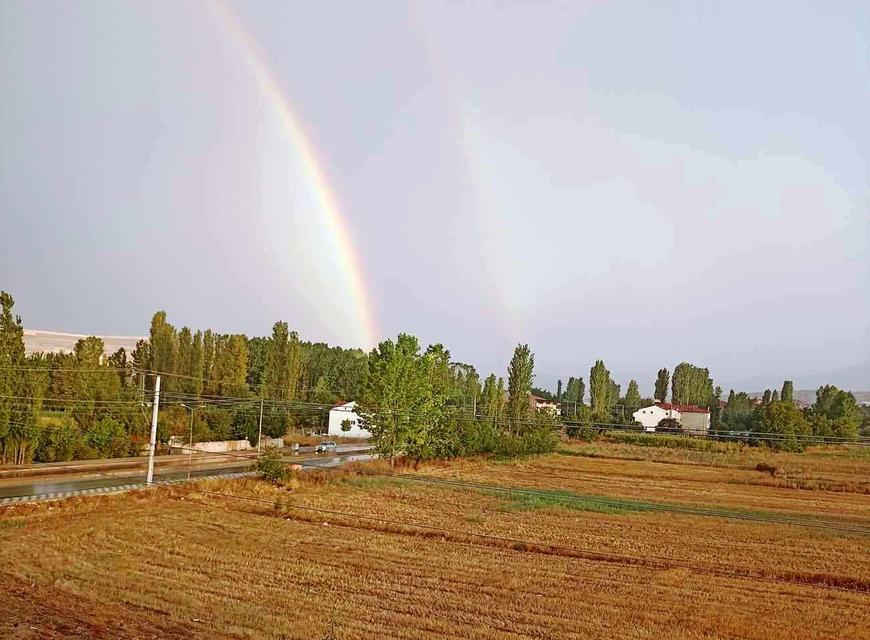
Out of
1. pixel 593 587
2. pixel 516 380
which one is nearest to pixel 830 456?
pixel 516 380

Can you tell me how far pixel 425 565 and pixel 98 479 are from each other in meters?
27.2

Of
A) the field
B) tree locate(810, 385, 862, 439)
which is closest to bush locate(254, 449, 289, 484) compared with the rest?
the field

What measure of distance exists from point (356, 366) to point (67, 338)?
12323 centimetres

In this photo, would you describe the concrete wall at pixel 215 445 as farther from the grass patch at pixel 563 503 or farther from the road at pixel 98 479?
A: the grass patch at pixel 563 503

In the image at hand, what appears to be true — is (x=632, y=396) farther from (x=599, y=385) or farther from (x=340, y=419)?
(x=340, y=419)

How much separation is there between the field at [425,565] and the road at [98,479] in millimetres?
3398

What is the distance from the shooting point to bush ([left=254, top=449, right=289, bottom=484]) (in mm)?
38062

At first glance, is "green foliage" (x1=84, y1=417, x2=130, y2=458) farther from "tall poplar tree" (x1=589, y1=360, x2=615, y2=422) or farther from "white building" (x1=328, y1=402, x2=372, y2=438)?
"tall poplar tree" (x1=589, y1=360, x2=615, y2=422)

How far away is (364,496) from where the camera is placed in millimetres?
35062

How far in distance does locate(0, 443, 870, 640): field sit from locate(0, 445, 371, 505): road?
3.40 meters

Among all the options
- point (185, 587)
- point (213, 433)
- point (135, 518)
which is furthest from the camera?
point (213, 433)

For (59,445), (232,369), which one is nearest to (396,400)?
(59,445)

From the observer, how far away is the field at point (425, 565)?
14.5 metres

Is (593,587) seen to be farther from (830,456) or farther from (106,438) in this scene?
(830,456)
